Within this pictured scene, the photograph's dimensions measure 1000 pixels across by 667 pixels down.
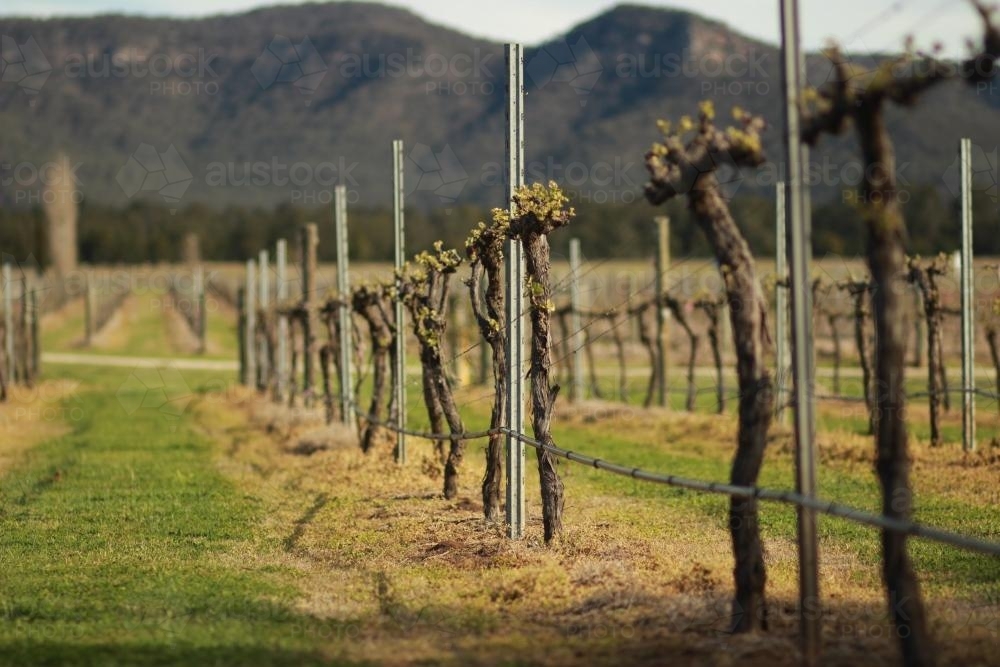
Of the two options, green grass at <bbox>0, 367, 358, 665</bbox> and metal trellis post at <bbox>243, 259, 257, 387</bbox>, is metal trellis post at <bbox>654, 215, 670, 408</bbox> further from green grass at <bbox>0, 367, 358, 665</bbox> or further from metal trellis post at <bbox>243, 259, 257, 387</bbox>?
metal trellis post at <bbox>243, 259, 257, 387</bbox>

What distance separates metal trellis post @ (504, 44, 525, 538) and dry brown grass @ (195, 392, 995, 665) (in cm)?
45

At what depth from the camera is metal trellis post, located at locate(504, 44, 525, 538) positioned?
37.2 ft

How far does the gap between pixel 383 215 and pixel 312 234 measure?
97.3 metres

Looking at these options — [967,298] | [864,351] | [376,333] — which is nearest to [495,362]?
[376,333]

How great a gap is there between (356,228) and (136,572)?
98.4 metres

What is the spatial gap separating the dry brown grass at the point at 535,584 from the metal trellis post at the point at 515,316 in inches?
17.8

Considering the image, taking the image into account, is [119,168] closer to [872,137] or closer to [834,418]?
[834,418]

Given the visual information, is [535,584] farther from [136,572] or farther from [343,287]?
[343,287]

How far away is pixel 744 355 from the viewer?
777cm

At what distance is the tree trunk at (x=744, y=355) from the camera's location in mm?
7750

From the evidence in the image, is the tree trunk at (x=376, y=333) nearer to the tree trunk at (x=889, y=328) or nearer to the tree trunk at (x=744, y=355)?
the tree trunk at (x=744, y=355)

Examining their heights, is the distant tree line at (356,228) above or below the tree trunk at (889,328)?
above

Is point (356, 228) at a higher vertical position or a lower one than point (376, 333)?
higher

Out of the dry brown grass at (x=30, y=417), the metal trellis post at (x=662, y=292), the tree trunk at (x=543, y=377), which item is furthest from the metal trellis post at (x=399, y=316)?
the metal trellis post at (x=662, y=292)
